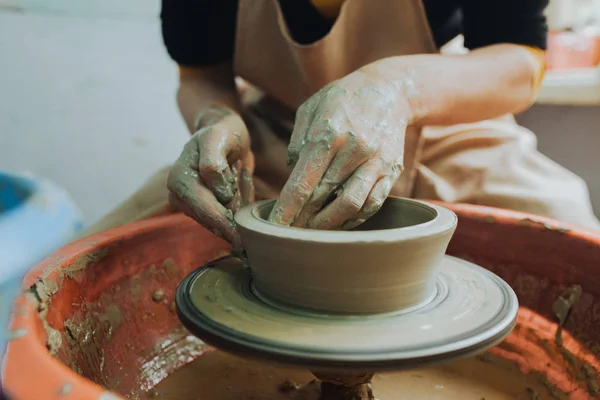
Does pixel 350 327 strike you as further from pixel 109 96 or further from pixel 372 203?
pixel 109 96

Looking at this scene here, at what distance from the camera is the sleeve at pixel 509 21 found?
3.62 ft

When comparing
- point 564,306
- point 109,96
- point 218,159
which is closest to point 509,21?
point 564,306

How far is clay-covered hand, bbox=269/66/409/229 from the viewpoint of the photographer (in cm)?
71

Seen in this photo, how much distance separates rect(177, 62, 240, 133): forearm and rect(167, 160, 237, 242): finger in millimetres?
350

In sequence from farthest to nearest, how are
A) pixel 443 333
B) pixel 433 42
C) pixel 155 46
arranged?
1. pixel 155 46
2. pixel 433 42
3. pixel 443 333

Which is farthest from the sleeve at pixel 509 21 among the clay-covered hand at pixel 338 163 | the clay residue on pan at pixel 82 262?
the clay residue on pan at pixel 82 262

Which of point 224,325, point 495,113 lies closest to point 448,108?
point 495,113

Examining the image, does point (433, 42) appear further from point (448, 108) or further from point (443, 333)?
point (443, 333)

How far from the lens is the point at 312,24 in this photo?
1.25 meters

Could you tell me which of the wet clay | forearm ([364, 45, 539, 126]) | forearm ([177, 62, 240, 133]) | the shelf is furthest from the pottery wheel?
the shelf

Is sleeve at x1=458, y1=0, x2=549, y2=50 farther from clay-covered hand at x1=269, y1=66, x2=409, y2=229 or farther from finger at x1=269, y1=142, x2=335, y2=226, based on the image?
finger at x1=269, y1=142, x2=335, y2=226

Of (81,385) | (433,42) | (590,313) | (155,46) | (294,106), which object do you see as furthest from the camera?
(155,46)

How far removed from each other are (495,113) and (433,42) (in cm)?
20

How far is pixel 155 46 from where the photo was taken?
2514mm
